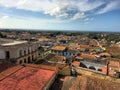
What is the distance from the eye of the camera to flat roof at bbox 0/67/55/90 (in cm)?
1322

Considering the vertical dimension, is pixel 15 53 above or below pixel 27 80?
above

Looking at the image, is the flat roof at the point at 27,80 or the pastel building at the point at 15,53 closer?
the flat roof at the point at 27,80

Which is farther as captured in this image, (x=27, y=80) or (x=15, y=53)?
(x=15, y=53)

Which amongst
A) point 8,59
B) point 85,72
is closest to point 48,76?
point 85,72

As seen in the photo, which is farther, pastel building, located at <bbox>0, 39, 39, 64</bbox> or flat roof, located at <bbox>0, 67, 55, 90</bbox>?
pastel building, located at <bbox>0, 39, 39, 64</bbox>

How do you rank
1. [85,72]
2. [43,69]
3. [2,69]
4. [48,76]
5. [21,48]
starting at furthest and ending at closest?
[21,48], [85,72], [43,69], [2,69], [48,76]

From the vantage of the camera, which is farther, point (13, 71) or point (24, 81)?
point (13, 71)

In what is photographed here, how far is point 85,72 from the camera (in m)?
21.9

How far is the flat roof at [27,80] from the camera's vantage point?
520 inches

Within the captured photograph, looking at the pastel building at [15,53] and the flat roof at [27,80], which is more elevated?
the pastel building at [15,53]

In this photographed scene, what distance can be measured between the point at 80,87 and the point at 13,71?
950 cm

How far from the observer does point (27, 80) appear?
14.9m

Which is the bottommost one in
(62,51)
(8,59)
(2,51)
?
(62,51)

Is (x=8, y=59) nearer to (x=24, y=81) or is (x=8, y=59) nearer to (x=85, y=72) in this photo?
(x=24, y=81)
